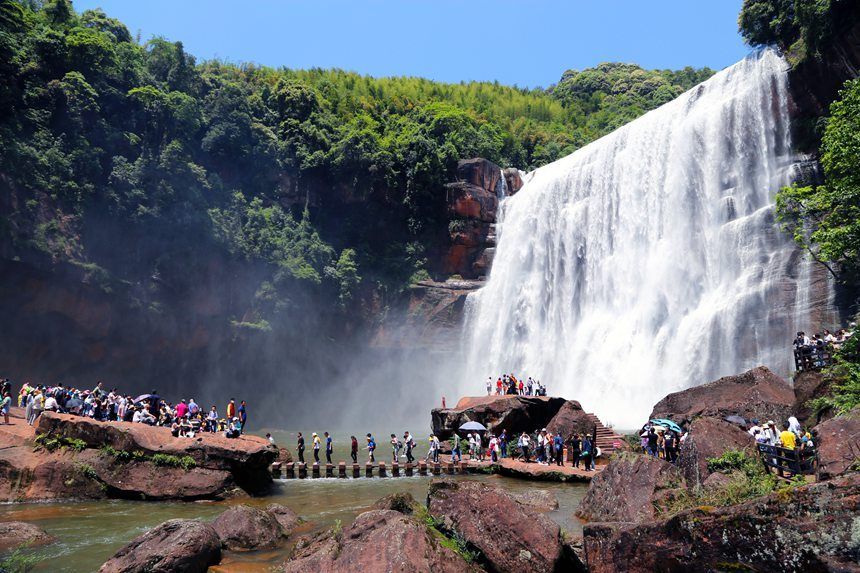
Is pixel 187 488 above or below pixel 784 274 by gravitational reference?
below

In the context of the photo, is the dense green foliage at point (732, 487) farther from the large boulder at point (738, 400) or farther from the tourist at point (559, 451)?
the tourist at point (559, 451)

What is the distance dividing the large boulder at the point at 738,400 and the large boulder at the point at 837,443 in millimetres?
7748

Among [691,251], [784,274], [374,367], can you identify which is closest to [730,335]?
[784,274]

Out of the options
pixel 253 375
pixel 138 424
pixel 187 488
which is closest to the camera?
pixel 187 488

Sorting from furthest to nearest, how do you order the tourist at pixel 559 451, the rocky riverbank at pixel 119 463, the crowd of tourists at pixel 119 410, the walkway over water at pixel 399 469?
the tourist at pixel 559 451
the walkway over water at pixel 399 469
the crowd of tourists at pixel 119 410
the rocky riverbank at pixel 119 463

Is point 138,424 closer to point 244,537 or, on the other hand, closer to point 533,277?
point 244,537

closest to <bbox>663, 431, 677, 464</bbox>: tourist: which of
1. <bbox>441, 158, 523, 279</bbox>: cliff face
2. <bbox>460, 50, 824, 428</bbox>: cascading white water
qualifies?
Result: <bbox>460, 50, 824, 428</bbox>: cascading white water

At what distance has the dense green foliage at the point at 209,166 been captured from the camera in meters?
38.8

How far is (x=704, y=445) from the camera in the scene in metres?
13.5

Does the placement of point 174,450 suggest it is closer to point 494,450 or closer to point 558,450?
→ point 494,450

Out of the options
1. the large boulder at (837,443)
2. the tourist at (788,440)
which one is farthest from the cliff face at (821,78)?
the large boulder at (837,443)

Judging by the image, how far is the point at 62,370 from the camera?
40625mm

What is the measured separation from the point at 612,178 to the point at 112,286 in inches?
1302

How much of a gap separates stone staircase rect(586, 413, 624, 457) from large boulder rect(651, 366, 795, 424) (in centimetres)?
199
